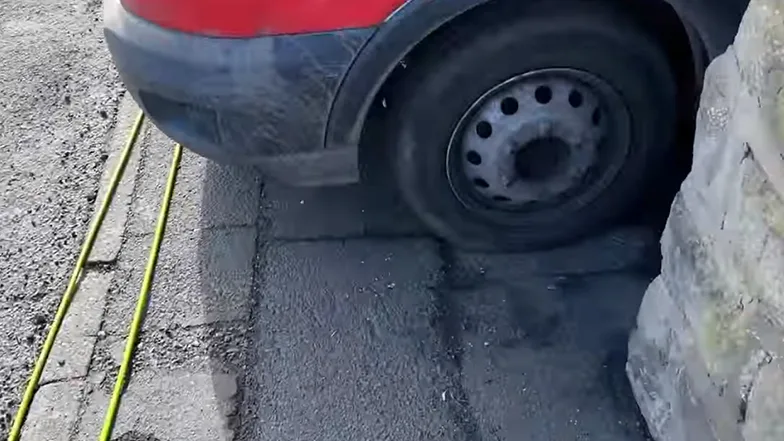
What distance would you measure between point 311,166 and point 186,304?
2.47ft

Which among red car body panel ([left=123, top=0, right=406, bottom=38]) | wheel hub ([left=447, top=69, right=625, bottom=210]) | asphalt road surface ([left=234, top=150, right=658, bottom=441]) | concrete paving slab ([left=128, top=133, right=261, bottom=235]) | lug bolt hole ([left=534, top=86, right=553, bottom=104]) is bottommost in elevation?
concrete paving slab ([left=128, top=133, right=261, bottom=235])

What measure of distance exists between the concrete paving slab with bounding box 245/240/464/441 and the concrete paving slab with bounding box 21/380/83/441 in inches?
23.0

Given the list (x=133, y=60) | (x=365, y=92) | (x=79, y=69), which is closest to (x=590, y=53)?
(x=365, y=92)

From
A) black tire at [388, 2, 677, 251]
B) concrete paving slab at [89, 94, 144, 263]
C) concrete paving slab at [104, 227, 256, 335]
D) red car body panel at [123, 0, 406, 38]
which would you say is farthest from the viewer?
concrete paving slab at [89, 94, 144, 263]

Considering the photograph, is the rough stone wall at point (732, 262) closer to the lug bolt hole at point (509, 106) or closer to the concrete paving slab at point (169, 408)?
the lug bolt hole at point (509, 106)

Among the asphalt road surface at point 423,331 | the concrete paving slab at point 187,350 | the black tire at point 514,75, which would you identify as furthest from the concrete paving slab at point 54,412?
the black tire at point 514,75

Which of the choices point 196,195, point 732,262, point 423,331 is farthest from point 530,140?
point 196,195

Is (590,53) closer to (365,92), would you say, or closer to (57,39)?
(365,92)

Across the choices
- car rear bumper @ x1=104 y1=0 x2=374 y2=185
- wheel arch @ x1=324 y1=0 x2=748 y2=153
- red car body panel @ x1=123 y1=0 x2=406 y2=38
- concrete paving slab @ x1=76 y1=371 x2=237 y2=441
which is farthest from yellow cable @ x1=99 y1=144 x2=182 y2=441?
red car body panel @ x1=123 y1=0 x2=406 y2=38

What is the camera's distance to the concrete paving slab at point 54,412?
3.03 m

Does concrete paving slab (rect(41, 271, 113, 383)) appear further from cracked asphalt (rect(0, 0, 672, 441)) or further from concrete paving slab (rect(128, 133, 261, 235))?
concrete paving slab (rect(128, 133, 261, 235))

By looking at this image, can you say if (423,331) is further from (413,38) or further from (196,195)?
(196,195)

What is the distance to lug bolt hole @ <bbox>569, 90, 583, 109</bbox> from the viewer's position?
9.95ft

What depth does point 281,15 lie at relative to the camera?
106 inches
